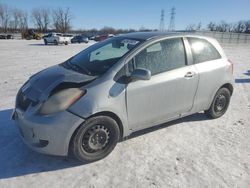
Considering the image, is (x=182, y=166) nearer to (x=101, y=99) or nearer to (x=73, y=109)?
(x=101, y=99)

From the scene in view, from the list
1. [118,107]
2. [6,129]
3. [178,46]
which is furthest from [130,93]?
[6,129]

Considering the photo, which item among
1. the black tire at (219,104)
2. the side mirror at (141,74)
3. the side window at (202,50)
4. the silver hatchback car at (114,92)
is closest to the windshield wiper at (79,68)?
the silver hatchback car at (114,92)

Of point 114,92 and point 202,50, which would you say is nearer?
point 114,92

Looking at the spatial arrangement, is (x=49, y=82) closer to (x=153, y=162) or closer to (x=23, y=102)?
(x=23, y=102)

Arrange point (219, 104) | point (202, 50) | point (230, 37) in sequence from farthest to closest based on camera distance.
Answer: point (230, 37)
point (219, 104)
point (202, 50)

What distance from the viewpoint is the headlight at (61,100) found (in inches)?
121

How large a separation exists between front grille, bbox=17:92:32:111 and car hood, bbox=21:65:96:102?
45 millimetres

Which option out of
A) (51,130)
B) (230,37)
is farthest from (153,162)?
(230,37)

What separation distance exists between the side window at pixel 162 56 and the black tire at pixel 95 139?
0.97m

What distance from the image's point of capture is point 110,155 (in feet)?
11.8

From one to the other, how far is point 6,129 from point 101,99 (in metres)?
2.06

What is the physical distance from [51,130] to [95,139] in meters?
0.64

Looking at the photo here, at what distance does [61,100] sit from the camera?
10.3ft

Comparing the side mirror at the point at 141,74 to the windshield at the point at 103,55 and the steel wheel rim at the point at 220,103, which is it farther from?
the steel wheel rim at the point at 220,103
